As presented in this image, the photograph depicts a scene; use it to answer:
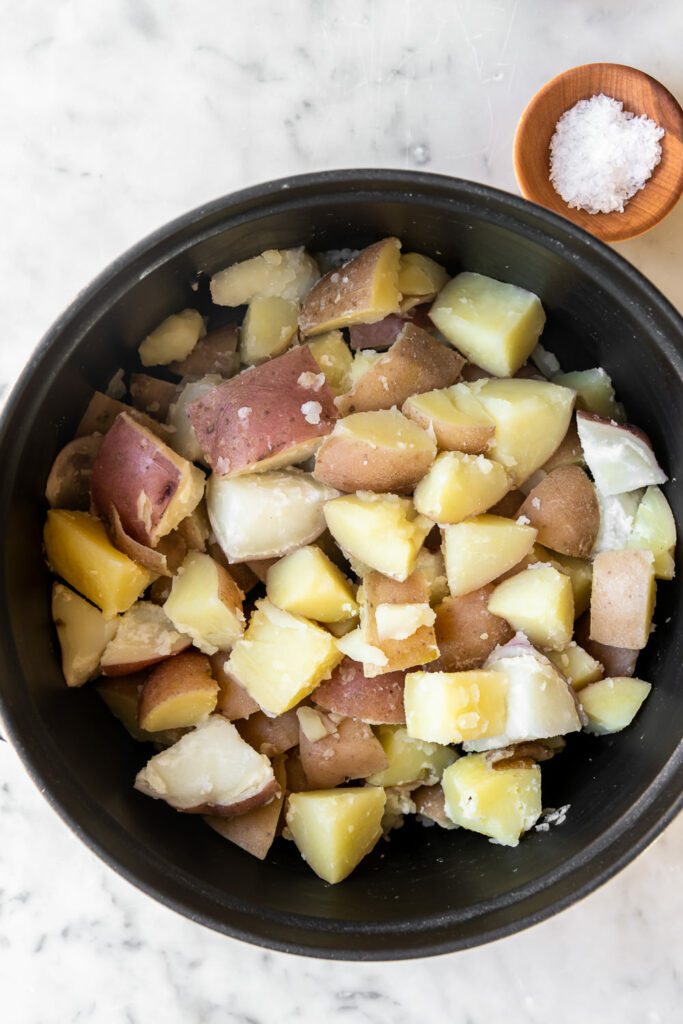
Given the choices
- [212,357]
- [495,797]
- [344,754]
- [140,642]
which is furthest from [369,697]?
[212,357]

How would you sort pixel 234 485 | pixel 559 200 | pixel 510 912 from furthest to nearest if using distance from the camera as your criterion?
pixel 559 200 → pixel 234 485 → pixel 510 912

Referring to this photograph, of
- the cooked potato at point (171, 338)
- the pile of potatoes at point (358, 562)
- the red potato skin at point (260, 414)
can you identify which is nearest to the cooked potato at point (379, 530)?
the pile of potatoes at point (358, 562)

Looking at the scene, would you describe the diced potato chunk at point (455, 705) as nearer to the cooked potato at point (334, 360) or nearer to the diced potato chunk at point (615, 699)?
the diced potato chunk at point (615, 699)

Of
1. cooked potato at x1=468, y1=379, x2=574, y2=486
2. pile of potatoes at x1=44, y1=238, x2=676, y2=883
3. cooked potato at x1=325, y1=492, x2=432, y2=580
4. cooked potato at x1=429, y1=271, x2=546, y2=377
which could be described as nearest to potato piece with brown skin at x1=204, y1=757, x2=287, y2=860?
pile of potatoes at x1=44, y1=238, x2=676, y2=883

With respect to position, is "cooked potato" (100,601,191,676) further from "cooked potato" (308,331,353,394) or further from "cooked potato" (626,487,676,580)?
"cooked potato" (626,487,676,580)

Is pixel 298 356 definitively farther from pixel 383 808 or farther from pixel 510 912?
pixel 510 912

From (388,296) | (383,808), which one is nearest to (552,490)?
(388,296)

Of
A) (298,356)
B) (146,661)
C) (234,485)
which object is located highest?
(298,356)
